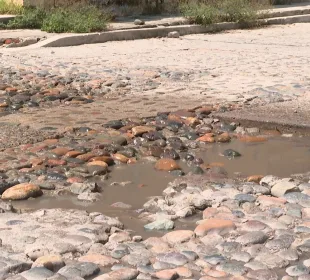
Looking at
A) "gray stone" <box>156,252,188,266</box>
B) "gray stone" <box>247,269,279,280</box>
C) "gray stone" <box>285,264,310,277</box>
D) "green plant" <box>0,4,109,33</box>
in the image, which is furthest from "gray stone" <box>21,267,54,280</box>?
"green plant" <box>0,4,109,33</box>

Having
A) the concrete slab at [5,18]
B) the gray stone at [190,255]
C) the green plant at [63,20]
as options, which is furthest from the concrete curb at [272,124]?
the concrete slab at [5,18]

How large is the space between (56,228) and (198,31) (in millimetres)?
11657

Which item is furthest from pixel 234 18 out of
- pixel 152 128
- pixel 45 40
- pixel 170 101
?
pixel 152 128

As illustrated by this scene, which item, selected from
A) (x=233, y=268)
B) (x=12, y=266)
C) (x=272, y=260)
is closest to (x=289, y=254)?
(x=272, y=260)

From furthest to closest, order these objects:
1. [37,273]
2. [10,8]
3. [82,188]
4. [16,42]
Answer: [10,8], [16,42], [82,188], [37,273]

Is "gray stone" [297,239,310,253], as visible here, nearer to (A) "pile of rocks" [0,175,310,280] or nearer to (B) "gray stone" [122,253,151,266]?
(A) "pile of rocks" [0,175,310,280]

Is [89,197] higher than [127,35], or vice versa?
[89,197]

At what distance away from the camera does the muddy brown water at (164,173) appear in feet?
14.6

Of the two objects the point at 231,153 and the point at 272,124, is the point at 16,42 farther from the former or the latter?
the point at 231,153

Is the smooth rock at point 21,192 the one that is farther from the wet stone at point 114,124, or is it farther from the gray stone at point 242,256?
the wet stone at point 114,124

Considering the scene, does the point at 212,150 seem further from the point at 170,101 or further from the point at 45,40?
the point at 45,40

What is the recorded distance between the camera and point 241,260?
143 inches

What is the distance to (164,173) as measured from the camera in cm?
523

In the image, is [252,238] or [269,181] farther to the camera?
[269,181]
